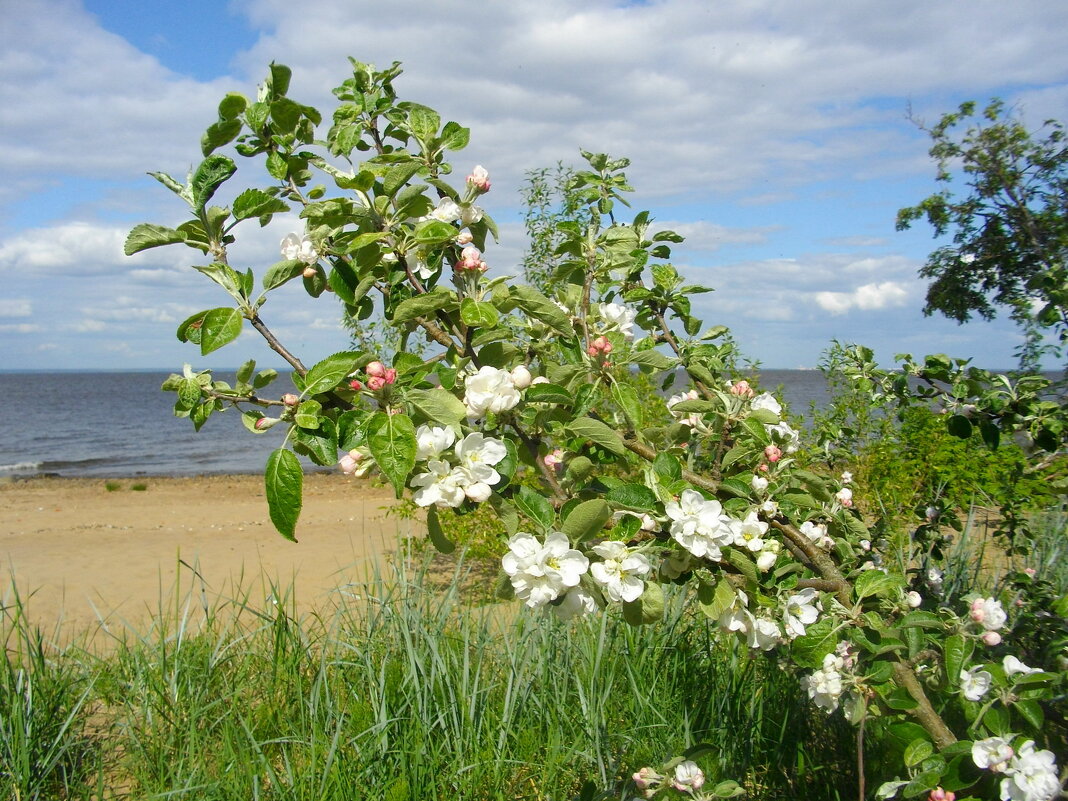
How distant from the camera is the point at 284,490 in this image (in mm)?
1022

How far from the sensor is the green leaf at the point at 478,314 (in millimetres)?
1250

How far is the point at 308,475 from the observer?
17422 millimetres

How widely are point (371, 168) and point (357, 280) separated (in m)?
0.21

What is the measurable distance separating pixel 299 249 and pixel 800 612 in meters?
1.16

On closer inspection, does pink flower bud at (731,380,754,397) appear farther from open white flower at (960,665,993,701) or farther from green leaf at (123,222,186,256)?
green leaf at (123,222,186,256)

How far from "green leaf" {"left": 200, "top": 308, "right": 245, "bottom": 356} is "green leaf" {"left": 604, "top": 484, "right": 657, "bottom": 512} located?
632 millimetres

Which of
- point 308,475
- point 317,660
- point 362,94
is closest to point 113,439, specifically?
point 308,475

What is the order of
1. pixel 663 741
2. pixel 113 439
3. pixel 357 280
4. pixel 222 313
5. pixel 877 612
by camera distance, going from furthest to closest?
pixel 113 439, pixel 663 741, pixel 877 612, pixel 357 280, pixel 222 313

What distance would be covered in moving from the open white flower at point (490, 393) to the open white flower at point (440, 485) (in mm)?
113

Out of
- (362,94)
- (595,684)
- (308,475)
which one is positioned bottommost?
(308,475)

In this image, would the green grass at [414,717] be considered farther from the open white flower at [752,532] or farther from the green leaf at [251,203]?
the green leaf at [251,203]

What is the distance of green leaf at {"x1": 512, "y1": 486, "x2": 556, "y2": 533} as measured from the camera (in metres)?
1.18

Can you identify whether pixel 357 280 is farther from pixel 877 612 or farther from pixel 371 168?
pixel 877 612

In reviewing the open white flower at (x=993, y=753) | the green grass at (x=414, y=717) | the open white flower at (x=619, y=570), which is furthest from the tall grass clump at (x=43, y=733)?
the open white flower at (x=993, y=753)
